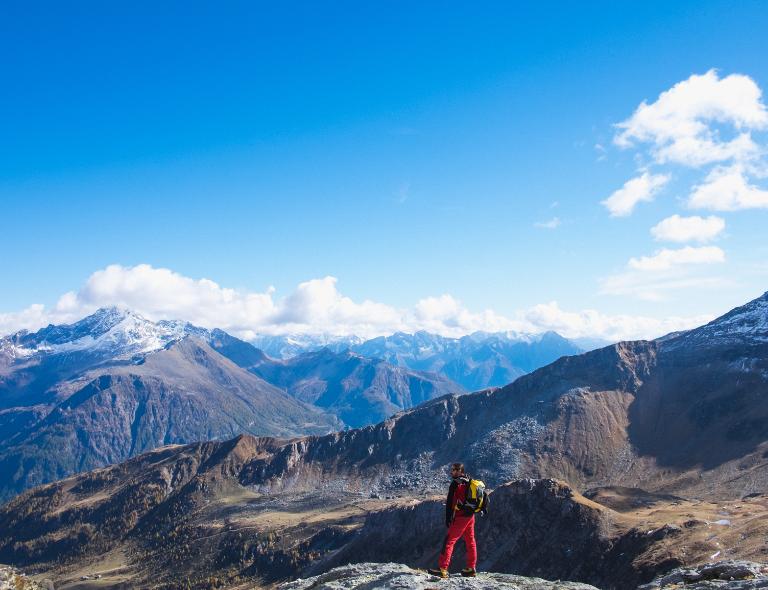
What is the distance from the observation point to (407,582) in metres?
28.7

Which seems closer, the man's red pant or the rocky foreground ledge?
the rocky foreground ledge

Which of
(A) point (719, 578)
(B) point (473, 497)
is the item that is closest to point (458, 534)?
(B) point (473, 497)

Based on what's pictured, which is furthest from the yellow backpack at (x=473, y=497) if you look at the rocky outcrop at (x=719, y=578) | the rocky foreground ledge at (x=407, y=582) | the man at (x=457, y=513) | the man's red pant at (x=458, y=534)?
the rocky outcrop at (x=719, y=578)

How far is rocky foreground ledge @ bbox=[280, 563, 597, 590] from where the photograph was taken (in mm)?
28594

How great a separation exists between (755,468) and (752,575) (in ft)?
677

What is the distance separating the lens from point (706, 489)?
199 meters

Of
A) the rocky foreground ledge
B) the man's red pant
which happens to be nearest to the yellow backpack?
the man's red pant

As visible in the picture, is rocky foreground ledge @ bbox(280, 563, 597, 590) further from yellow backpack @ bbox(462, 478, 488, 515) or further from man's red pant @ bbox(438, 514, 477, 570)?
yellow backpack @ bbox(462, 478, 488, 515)

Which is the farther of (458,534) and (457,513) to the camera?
(458,534)

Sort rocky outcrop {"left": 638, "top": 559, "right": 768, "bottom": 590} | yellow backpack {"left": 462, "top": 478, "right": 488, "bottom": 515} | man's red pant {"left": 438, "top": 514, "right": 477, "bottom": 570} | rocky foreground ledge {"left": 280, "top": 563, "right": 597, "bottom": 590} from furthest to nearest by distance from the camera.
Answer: man's red pant {"left": 438, "top": 514, "right": 477, "bottom": 570}
rocky foreground ledge {"left": 280, "top": 563, "right": 597, "bottom": 590}
yellow backpack {"left": 462, "top": 478, "right": 488, "bottom": 515}
rocky outcrop {"left": 638, "top": 559, "right": 768, "bottom": 590}

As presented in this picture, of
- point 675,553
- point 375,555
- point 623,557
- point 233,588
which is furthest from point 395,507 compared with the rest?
point 675,553

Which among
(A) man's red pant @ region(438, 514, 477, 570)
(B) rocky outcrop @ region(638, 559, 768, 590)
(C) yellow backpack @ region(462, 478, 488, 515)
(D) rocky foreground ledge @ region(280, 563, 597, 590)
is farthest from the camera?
(A) man's red pant @ region(438, 514, 477, 570)

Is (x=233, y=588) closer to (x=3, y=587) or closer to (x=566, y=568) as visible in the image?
(x=3, y=587)

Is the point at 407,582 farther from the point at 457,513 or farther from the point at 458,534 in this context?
the point at 457,513
